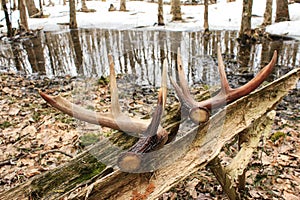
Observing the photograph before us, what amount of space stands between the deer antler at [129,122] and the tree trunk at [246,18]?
38.2ft

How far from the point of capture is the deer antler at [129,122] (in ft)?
4.99

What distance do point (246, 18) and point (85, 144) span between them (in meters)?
10.9

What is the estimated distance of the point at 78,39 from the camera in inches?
595

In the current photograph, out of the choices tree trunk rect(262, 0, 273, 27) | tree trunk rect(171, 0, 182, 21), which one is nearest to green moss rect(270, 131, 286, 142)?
tree trunk rect(262, 0, 273, 27)

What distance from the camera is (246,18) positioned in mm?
Result: 12266

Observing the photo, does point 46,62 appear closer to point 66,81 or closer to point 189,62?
point 66,81

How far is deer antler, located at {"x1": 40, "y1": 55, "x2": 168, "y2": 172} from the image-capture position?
4.99 feet

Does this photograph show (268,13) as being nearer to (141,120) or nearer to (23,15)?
(23,15)

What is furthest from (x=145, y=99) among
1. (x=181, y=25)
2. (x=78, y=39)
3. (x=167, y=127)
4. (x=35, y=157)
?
(x=181, y=25)

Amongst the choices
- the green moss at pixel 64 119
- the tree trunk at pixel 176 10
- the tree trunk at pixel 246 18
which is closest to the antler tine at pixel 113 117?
the green moss at pixel 64 119

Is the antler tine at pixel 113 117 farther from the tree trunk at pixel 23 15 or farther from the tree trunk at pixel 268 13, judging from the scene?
the tree trunk at pixel 23 15

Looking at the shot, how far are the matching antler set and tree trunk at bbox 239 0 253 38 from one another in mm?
10918

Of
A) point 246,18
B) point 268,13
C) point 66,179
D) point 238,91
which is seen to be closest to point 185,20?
point 268,13

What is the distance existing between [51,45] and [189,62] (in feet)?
26.2
